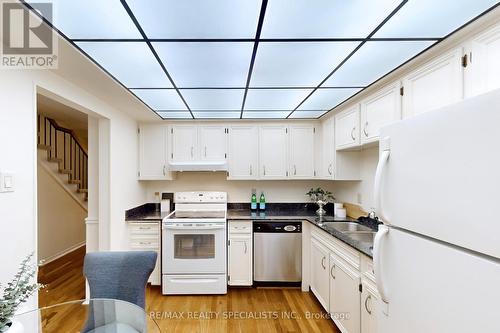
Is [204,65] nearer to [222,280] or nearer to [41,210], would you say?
[222,280]

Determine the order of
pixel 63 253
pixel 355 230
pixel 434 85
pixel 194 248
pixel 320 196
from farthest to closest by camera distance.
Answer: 1. pixel 63 253
2. pixel 320 196
3. pixel 194 248
4. pixel 355 230
5. pixel 434 85

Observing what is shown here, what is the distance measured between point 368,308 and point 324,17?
1.89 metres

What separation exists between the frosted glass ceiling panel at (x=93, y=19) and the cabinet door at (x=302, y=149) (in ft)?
8.40

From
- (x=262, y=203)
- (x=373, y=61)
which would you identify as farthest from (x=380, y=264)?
(x=262, y=203)

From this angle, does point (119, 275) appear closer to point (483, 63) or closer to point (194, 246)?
point (194, 246)

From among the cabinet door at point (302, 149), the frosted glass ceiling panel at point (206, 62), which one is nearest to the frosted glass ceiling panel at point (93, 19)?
the frosted glass ceiling panel at point (206, 62)

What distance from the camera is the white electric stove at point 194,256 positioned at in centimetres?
309

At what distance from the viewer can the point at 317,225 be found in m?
2.83

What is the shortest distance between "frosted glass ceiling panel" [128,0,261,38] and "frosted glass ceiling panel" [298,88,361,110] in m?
1.23

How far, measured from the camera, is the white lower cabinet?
1807 millimetres

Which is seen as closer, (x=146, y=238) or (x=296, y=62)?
(x=296, y=62)

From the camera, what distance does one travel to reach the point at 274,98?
8.56ft

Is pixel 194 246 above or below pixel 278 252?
above

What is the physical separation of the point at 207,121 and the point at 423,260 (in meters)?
3.09
